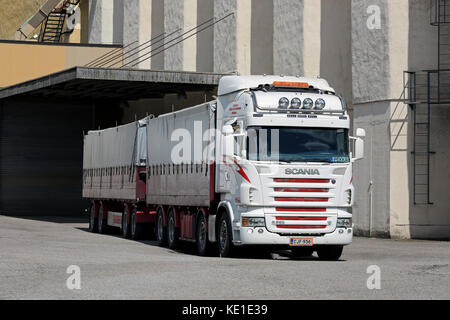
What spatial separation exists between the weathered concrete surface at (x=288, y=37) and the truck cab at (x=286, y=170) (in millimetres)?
14523

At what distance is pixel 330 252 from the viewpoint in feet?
70.1

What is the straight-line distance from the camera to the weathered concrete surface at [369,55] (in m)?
30.6

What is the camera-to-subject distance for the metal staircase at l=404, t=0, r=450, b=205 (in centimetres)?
3053

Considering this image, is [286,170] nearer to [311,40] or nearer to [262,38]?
[311,40]

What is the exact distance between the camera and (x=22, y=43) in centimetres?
4838

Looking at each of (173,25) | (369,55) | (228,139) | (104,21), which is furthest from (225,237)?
(104,21)

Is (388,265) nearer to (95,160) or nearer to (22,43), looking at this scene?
(95,160)

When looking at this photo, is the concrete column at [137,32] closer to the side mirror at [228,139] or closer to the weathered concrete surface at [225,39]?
the weathered concrete surface at [225,39]

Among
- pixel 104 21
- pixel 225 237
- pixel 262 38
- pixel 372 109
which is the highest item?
pixel 104 21

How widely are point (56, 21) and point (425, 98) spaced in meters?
37.8

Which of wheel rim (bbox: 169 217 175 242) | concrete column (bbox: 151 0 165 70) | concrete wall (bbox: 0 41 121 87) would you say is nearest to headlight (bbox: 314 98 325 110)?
wheel rim (bbox: 169 217 175 242)
